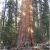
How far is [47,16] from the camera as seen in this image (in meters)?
2.43

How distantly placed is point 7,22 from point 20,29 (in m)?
0.27

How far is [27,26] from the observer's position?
2.41 m

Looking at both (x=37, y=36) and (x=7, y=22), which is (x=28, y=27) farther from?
(x=7, y=22)

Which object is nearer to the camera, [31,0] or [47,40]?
[47,40]

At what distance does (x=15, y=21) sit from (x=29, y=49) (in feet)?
1.81

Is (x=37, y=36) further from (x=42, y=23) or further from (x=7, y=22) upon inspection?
(x=7, y=22)

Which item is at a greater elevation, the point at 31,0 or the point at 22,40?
the point at 31,0

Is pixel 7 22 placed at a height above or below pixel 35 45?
above

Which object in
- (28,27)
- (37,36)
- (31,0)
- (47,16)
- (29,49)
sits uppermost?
(31,0)

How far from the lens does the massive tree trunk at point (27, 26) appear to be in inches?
94.0

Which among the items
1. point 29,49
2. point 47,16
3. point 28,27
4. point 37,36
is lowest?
point 29,49

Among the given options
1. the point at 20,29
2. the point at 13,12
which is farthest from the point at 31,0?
the point at 20,29

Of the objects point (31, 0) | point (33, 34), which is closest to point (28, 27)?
point (33, 34)

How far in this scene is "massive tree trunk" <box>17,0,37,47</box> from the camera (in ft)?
7.84
